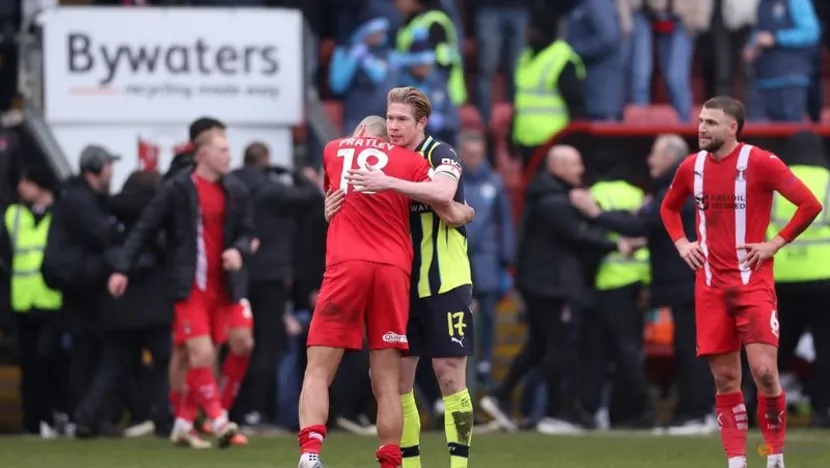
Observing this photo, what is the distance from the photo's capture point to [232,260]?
16078 millimetres

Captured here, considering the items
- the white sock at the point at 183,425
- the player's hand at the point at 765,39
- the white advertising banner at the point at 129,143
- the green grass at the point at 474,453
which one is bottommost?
the green grass at the point at 474,453

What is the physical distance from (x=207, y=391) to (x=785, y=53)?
8.39m

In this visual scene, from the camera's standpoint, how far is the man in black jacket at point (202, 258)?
52.9ft

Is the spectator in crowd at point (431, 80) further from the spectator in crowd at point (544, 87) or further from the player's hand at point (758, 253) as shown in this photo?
the player's hand at point (758, 253)

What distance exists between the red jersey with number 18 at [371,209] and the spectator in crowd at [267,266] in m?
6.14

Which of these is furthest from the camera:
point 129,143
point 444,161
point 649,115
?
point 649,115

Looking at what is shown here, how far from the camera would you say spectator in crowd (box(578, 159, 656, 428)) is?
61.0 ft

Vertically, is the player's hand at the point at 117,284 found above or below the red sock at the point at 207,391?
above

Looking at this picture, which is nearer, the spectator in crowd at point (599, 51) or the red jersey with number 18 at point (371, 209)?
the red jersey with number 18 at point (371, 209)

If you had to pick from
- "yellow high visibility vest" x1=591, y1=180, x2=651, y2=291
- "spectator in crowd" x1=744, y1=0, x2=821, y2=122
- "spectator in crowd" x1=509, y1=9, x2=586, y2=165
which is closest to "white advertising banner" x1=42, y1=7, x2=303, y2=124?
"spectator in crowd" x1=509, y1=9, x2=586, y2=165

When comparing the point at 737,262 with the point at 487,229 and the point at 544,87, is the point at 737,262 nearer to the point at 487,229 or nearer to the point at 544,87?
the point at 487,229

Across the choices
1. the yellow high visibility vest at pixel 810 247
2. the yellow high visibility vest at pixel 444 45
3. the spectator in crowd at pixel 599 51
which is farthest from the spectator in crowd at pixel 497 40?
the yellow high visibility vest at pixel 810 247

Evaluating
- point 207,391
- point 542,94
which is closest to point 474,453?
point 207,391

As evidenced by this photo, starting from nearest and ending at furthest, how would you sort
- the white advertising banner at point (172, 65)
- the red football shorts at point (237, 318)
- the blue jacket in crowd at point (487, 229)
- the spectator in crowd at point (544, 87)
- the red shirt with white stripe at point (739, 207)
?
1. the red shirt with white stripe at point (739, 207)
2. the red football shorts at point (237, 318)
3. the blue jacket in crowd at point (487, 229)
4. the white advertising banner at point (172, 65)
5. the spectator in crowd at point (544, 87)
